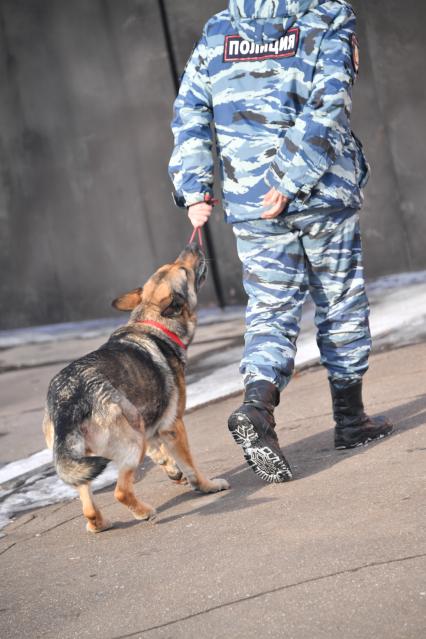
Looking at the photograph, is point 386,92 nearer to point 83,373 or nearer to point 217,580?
point 83,373

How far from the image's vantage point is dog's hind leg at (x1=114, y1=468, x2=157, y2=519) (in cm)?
445

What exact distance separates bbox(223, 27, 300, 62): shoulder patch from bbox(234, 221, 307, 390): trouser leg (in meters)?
0.67

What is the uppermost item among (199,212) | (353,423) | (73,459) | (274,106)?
(274,106)

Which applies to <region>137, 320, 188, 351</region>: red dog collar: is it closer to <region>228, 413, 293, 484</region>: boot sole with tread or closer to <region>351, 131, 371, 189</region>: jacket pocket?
<region>228, 413, 293, 484</region>: boot sole with tread

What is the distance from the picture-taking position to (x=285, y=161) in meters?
4.52

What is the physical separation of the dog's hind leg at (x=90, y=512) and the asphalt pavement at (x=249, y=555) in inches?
1.5

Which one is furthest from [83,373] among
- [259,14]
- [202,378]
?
[202,378]

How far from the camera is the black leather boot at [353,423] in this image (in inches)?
191

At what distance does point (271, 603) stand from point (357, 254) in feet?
5.97

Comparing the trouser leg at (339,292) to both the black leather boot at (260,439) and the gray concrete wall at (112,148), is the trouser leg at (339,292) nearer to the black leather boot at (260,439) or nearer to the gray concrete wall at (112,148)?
the black leather boot at (260,439)

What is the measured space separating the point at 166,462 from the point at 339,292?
107 centimetres

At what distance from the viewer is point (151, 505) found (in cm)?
475

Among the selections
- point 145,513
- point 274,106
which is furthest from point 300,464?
point 274,106

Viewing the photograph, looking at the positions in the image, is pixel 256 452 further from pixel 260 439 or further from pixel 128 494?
pixel 128 494
